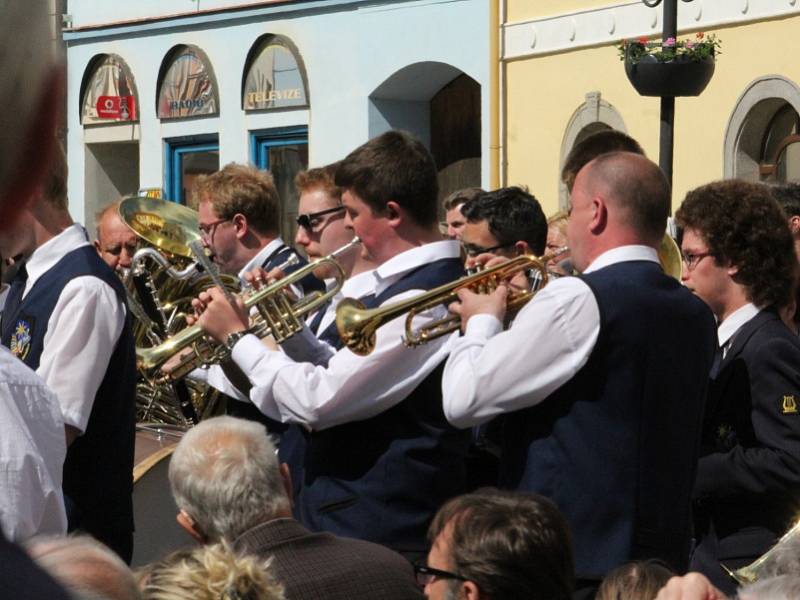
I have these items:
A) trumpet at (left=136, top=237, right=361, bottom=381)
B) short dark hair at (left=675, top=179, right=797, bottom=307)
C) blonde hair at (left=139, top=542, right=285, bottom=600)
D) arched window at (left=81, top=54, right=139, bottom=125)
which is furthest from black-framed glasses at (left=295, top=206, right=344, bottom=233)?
arched window at (left=81, top=54, right=139, bottom=125)

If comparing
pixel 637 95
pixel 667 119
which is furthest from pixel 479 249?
pixel 637 95

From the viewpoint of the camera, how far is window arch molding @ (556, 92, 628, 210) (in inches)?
570

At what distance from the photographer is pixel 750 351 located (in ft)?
12.5

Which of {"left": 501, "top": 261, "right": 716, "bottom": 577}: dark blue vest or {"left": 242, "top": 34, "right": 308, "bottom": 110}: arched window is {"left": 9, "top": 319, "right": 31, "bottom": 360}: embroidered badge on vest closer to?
{"left": 501, "top": 261, "right": 716, "bottom": 577}: dark blue vest

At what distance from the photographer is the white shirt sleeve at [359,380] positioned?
385 centimetres

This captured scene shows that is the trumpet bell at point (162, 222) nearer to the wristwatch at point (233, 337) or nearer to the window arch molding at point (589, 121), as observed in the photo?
the wristwatch at point (233, 337)

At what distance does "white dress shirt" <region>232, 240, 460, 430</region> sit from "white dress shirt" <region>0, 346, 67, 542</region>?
1689mm

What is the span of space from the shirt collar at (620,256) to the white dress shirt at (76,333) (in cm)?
112

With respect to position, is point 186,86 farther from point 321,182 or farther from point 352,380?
point 352,380

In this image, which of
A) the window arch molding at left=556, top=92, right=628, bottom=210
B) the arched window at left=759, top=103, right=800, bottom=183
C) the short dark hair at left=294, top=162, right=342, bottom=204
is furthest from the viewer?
the window arch molding at left=556, top=92, right=628, bottom=210

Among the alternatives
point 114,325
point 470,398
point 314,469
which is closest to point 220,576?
point 470,398

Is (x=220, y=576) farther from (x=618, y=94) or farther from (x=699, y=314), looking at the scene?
(x=618, y=94)

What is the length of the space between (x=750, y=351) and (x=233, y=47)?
595 inches

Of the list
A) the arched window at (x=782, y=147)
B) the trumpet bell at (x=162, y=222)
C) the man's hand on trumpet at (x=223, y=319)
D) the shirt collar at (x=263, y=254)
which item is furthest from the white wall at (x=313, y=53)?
the man's hand on trumpet at (x=223, y=319)
